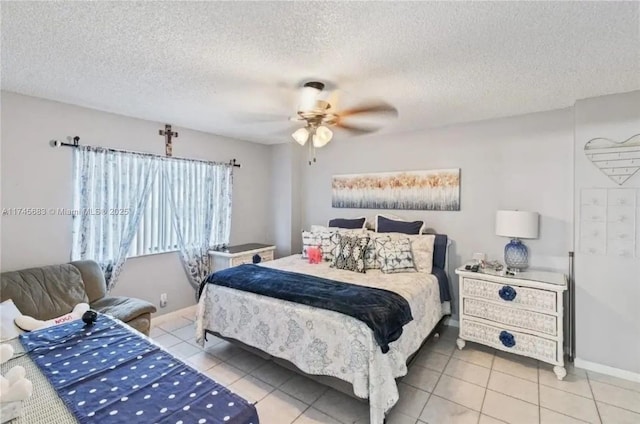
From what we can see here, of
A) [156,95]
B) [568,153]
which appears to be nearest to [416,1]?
[156,95]

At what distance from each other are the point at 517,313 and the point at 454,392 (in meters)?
0.96

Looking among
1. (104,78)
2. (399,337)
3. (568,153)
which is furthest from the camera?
(568,153)

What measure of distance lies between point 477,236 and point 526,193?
66cm

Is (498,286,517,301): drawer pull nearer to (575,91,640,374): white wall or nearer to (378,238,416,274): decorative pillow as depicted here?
(575,91,640,374): white wall

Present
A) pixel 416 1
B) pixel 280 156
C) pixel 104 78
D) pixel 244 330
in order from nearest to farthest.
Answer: pixel 416 1 → pixel 104 78 → pixel 244 330 → pixel 280 156

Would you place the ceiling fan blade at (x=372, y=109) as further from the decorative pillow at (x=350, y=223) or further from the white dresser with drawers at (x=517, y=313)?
the white dresser with drawers at (x=517, y=313)

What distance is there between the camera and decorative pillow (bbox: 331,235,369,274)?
3.12 meters

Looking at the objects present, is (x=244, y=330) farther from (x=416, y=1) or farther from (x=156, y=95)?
(x=416, y=1)

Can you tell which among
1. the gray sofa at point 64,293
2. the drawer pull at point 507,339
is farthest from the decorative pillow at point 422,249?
the gray sofa at point 64,293

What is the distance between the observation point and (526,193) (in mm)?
3094

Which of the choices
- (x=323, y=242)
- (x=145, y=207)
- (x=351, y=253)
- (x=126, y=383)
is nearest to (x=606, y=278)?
(x=351, y=253)

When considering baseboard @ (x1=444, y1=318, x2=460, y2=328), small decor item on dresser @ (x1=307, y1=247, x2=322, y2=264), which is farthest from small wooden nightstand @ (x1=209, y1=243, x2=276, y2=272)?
baseboard @ (x1=444, y1=318, x2=460, y2=328)

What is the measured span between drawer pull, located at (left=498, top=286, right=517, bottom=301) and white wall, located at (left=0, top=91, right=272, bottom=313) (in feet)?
12.0

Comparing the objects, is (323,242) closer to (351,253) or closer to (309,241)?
(309,241)
